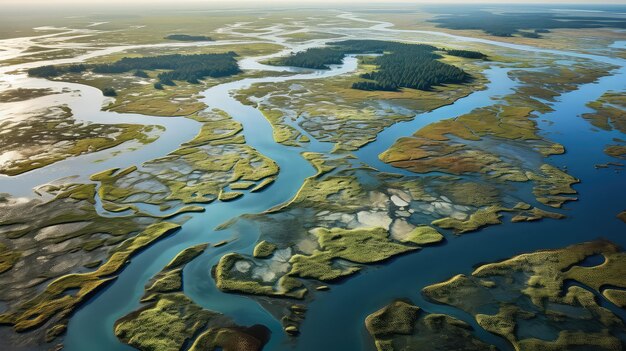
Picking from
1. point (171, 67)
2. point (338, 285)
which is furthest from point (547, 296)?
point (171, 67)

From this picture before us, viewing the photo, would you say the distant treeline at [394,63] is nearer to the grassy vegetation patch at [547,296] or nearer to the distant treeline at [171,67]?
the distant treeline at [171,67]

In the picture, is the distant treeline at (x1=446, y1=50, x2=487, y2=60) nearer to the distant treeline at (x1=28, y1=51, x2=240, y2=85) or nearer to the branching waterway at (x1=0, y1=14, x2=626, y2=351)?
the branching waterway at (x1=0, y1=14, x2=626, y2=351)

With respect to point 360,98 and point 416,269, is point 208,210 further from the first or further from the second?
point 360,98

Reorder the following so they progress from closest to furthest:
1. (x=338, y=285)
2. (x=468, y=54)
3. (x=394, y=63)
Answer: (x=338, y=285), (x=394, y=63), (x=468, y=54)

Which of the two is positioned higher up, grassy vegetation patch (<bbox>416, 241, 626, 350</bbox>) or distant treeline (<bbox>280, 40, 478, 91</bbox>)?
distant treeline (<bbox>280, 40, 478, 91</bbox>)

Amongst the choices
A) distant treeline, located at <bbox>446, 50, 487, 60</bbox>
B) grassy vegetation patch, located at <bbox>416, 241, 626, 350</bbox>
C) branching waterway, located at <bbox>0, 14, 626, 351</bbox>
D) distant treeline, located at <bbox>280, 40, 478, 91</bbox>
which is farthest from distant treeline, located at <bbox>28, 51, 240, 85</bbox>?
grassy vegetation patch, located at <bbox>416, 241, 626, 350</bbox>

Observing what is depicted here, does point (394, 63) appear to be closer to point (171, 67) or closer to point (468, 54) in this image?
point (468, 54)

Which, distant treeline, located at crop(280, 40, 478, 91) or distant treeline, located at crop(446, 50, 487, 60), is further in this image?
distant treeline, located at crop(446, 50, 487, 60)
